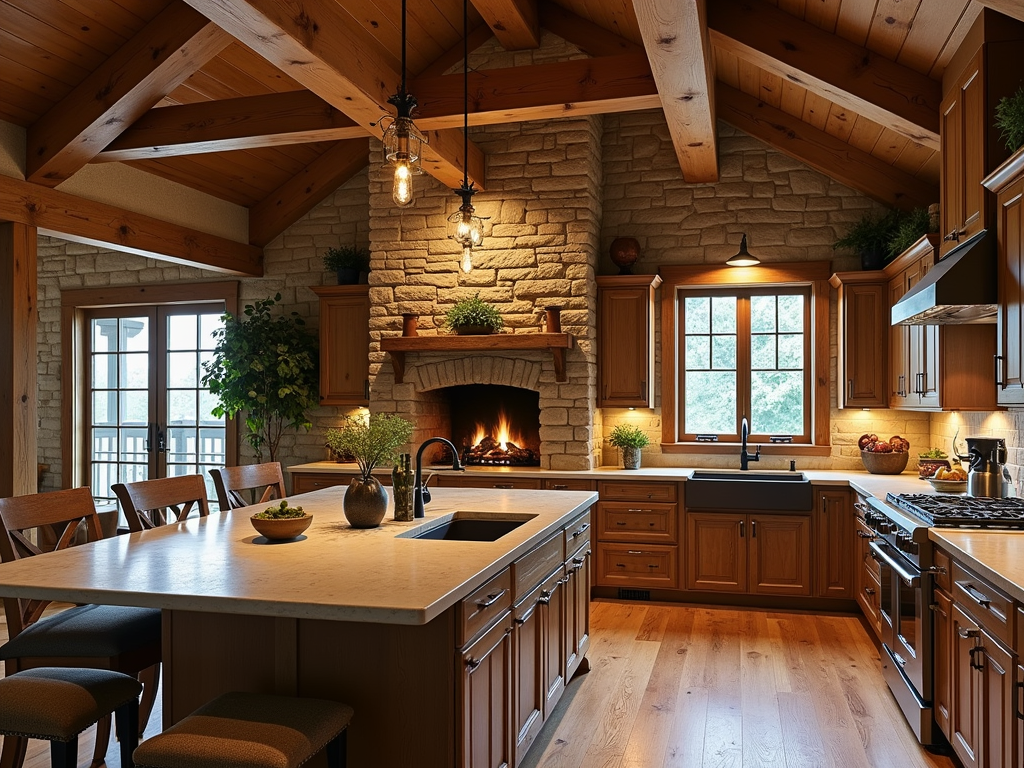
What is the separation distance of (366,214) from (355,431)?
4.12m

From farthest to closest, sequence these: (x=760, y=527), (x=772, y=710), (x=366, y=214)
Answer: (x=366, y=214) < (x=760, y=527) < (x=772, y=710)

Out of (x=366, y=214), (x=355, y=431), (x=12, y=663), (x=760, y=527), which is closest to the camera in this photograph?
(x=12, y=663)

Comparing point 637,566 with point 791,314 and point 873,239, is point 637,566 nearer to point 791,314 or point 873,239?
point 791,314

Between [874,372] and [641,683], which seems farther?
[874,372]

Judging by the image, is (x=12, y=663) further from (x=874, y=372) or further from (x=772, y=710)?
(x=874, y=372)

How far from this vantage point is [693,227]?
6379 mm

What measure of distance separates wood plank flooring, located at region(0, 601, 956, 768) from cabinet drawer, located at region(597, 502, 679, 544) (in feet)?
2.02

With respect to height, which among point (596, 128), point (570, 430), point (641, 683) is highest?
point (596, 128)

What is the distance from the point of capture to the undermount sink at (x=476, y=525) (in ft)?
11.6

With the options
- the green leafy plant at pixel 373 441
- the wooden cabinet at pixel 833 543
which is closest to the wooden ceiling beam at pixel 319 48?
the green leafy plant at pixel 373 441

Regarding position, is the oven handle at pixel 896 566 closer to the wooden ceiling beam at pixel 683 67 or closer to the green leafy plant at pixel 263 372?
the wooden ceiling beam at pixel 683 67

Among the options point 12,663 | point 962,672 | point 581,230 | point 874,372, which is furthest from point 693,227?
point 12,663

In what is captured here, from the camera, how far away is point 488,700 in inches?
102

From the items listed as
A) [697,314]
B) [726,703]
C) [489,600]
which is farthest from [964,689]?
[697,314]
